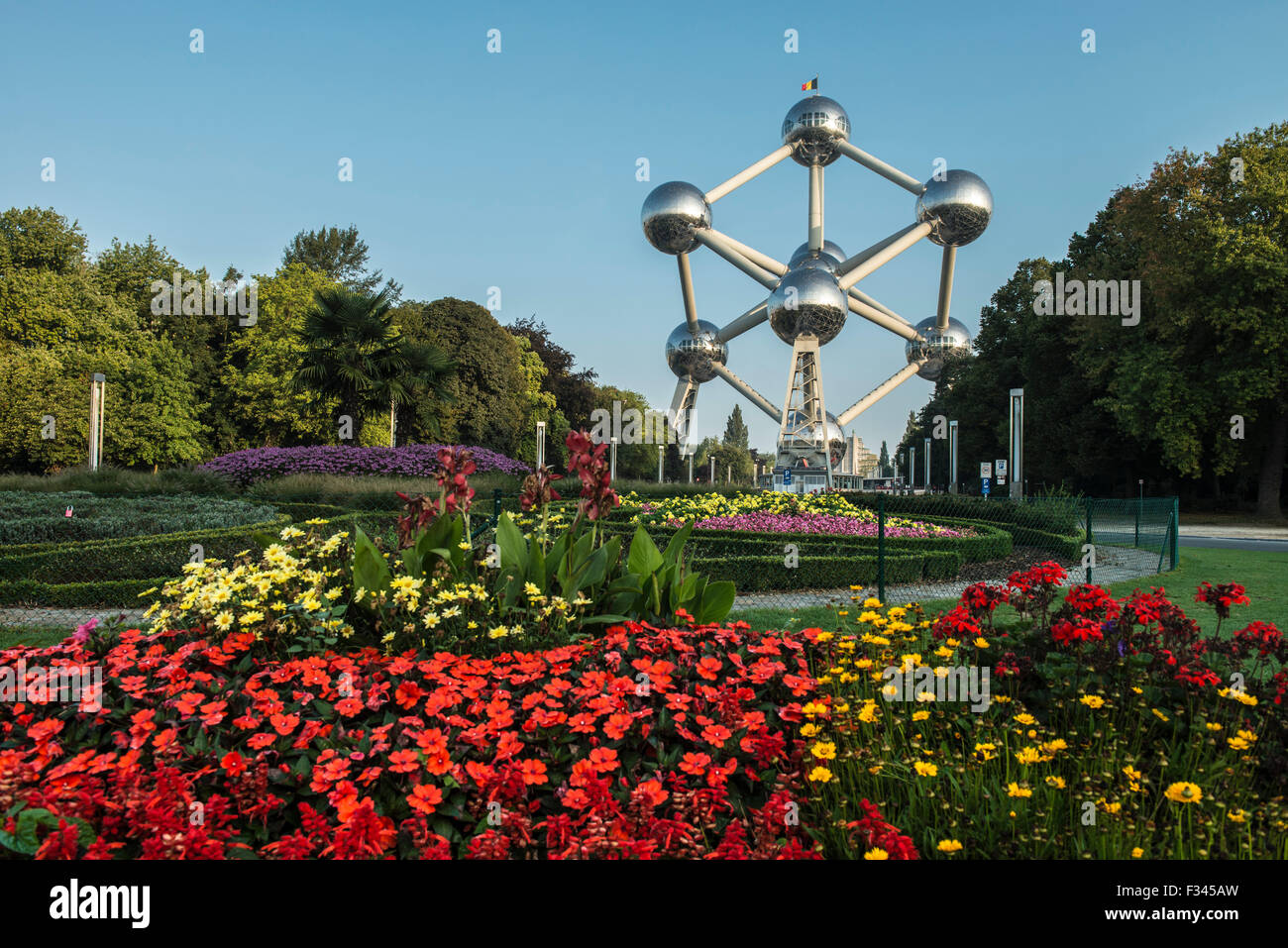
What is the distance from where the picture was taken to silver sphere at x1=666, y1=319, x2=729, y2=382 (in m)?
37.3

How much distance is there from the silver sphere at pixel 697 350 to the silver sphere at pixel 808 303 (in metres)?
7.87

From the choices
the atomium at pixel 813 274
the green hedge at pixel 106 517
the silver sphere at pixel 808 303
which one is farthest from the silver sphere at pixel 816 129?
the green hedge at pixel 106 517

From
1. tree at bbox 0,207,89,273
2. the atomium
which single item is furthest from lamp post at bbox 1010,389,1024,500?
tree at bbox 0,207,89,273

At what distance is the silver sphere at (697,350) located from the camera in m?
37.3

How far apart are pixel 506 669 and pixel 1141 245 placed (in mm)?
33190

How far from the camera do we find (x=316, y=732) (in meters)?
2.68

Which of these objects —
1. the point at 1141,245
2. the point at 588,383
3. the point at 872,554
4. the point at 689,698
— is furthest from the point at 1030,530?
the point at 588,383

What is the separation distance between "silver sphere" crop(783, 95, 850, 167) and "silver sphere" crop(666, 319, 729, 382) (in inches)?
361

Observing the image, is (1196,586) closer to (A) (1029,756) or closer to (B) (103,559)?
(A) (1029,756)

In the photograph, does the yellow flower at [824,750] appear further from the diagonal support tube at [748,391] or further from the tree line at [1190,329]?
the diagonal support tube at [748,391]

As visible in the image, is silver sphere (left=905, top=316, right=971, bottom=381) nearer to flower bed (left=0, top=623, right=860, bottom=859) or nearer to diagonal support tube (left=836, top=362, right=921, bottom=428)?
diagonal support tube (left=836, top=362, right=921, bottom=428)

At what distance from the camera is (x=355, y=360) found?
2097 cm

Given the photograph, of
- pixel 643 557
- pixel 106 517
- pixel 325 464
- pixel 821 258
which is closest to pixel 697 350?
A: pixel 821 258
